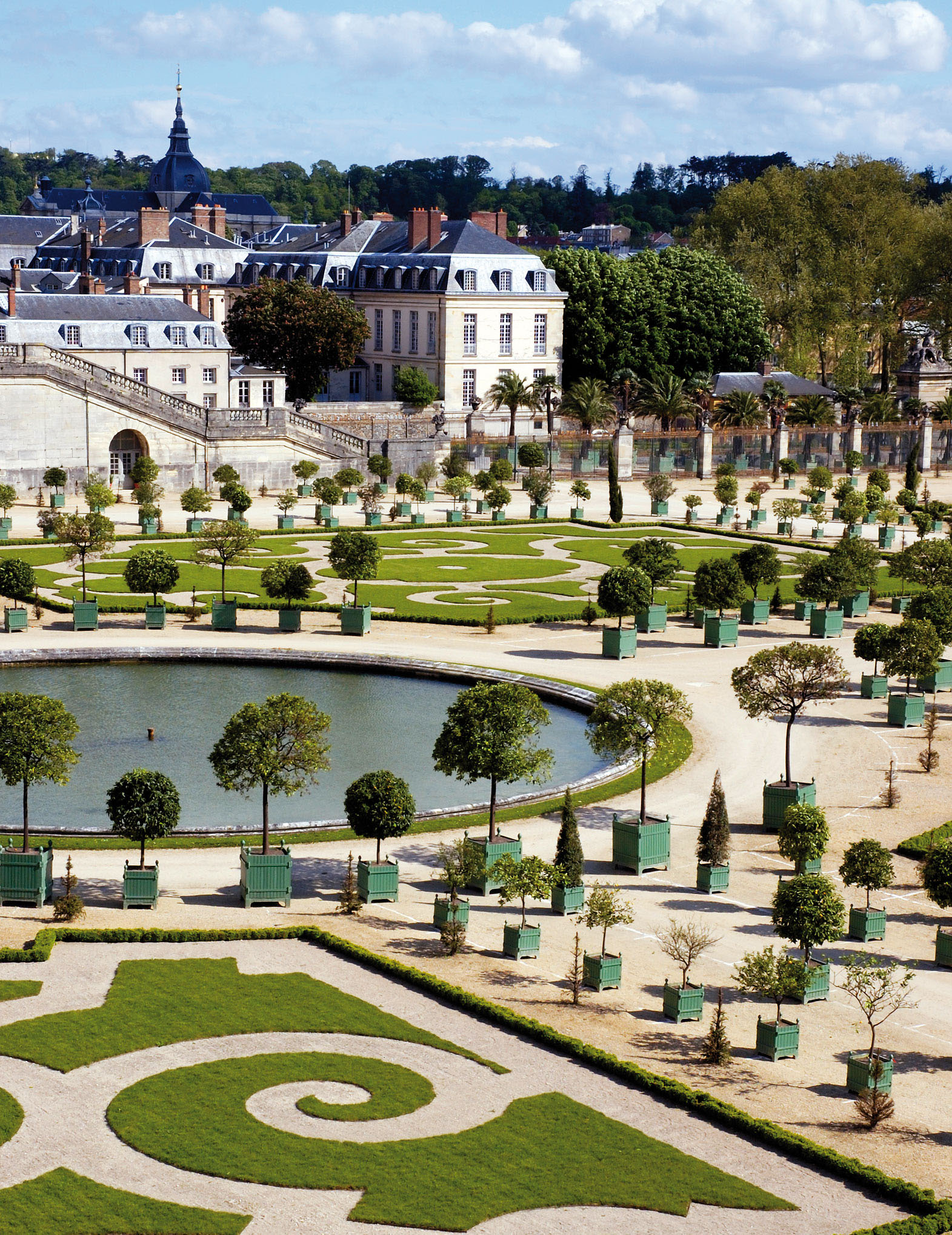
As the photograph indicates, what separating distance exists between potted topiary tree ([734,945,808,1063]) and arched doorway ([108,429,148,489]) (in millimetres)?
60926

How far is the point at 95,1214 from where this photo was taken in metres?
19.8

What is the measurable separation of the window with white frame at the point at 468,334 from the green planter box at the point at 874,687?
6505 cm

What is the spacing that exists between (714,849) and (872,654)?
15953mm

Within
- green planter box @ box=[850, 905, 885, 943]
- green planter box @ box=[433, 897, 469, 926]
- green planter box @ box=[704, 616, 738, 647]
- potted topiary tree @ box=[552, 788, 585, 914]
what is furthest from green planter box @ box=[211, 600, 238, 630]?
green planter box @ box=[850, 905, 885, 943]

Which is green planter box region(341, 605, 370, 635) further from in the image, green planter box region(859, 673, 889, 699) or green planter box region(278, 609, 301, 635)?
green planter box region(859, 673, 889, 699)

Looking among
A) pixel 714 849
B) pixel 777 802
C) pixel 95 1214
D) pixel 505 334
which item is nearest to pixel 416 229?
pixel 505 334

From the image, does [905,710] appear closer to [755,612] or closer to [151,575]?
[755,612]

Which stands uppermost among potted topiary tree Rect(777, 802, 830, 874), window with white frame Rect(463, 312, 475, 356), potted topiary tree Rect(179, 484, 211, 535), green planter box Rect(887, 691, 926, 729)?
window with white frame Rect(463, 312, 475, 356)

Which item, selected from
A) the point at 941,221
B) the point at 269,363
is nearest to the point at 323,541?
the point at 269,363

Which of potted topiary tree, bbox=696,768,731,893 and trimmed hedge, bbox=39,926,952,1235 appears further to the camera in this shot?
potted topiary tree, bbox=696,768,731,893

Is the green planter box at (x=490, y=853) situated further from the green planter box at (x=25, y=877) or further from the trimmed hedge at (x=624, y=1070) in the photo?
the green planter box at (x=25, y=877)

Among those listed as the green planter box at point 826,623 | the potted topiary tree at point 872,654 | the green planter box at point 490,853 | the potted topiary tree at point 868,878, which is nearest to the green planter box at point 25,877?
the green planter box at point 490,853

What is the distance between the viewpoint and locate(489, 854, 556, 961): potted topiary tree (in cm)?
2830

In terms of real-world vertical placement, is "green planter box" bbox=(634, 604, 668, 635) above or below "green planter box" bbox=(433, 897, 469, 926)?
above
